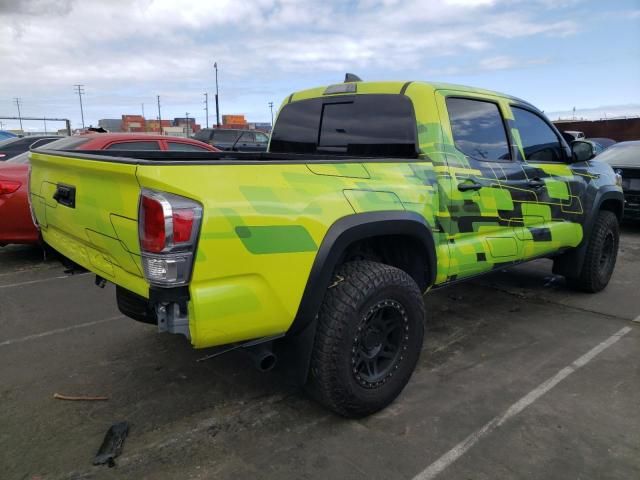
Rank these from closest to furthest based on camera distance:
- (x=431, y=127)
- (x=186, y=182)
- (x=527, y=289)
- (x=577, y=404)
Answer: (x=186, y=182)
(x=577, y=404)
(x=431, y=127)
(x=527, y=289)

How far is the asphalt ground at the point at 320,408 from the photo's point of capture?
2.53 meters

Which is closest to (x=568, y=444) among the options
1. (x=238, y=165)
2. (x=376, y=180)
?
(x=376, y=180)

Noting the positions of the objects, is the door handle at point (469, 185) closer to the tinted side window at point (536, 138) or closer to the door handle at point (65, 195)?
the tinted side window at point (536, 138)

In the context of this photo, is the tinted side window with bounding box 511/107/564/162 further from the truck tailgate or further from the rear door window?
the rear door window

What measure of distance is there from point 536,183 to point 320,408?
2.49m

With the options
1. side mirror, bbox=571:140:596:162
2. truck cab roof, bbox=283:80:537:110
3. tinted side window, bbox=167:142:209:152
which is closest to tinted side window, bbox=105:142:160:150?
tinted side window, bbox=167:142:209:152

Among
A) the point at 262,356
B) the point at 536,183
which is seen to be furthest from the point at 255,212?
the point at 536,183

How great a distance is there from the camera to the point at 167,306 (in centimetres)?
227

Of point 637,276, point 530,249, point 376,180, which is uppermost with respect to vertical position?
point 376,180

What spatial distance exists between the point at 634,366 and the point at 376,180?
2.37 meters

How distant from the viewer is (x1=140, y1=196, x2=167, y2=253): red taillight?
2.11 m

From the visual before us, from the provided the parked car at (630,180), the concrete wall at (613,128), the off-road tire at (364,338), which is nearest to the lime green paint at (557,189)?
the off-road tire at (364,338)

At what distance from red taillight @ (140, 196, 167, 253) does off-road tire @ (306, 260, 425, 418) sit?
3.07ft

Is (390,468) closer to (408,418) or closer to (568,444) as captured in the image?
(408,418)
